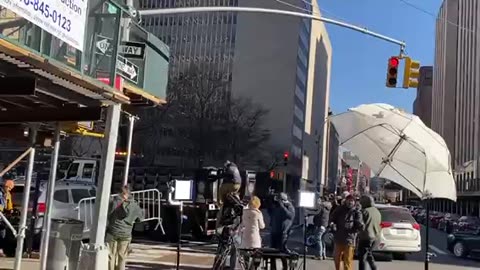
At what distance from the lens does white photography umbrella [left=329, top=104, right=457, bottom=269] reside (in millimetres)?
12117

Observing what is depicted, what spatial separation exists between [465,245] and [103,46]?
63.1 ft

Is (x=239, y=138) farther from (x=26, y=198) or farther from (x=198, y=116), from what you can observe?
(x=26, y=198)

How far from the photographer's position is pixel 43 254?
10617mm

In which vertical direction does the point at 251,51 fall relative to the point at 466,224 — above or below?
above

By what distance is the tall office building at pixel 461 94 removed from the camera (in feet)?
265

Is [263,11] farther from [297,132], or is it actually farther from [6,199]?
[297,132]

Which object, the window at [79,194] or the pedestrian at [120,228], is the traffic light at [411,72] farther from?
the pedestrian at [120,228]

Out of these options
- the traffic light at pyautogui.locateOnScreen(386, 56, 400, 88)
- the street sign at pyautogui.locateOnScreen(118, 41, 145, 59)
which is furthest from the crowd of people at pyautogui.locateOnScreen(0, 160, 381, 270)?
the traffic light at pyautogui.locateOnScreen(386, 56, 400, 88)

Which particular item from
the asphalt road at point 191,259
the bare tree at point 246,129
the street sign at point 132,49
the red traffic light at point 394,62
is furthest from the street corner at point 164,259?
the bare tree at point 246,129

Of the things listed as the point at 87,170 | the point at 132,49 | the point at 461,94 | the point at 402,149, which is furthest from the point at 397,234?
the point at 461,94

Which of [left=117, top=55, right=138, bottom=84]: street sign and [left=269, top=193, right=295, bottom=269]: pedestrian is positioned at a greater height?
[left=117, top=55, right=138, bottom=84]: street sign

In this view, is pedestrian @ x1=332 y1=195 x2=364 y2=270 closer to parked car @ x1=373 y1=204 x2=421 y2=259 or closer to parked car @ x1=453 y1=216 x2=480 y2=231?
parked car @ x1=373 y1=204 x2=421 y2=259

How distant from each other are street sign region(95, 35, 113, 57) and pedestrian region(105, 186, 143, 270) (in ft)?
9.04

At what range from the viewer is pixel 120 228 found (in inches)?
405
